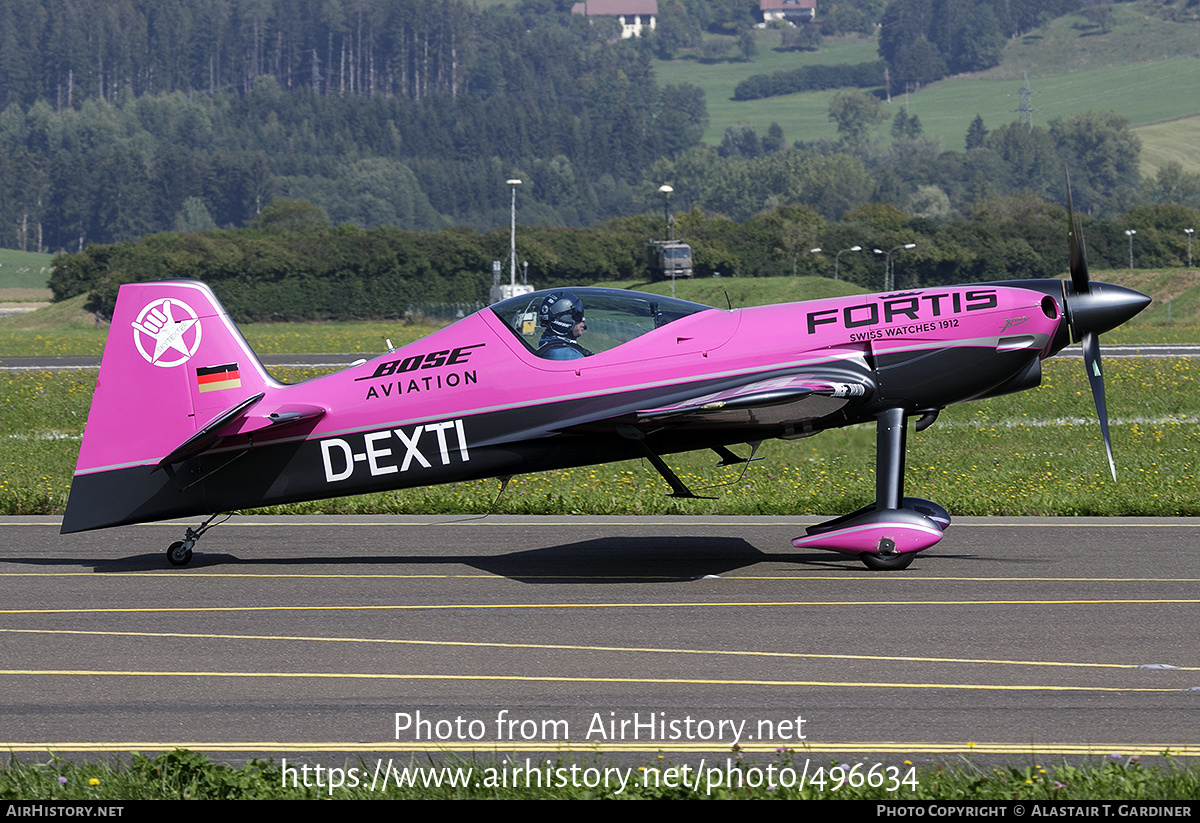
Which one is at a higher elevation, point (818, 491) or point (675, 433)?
point (675, 433)

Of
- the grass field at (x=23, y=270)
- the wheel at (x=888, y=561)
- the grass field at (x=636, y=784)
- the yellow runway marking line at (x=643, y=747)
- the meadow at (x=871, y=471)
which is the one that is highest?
the grass field at (x=636, y=784)

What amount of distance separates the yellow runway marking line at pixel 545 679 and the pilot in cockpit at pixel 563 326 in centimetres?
374

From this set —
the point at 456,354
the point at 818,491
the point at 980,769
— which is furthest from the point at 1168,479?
the point at 980,769

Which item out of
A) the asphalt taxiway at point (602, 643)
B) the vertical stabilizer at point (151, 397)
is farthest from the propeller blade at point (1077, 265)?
the vertical stabilizer at point (151, 397)

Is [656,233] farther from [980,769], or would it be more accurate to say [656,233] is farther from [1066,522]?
[980,769]

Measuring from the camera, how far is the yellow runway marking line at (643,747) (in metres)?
6.57

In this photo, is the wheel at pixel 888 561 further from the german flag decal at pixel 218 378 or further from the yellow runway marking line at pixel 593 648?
the german flag decal at pixel 218 378

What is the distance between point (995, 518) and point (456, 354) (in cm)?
615

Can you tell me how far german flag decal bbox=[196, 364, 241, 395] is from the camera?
11.4 meters

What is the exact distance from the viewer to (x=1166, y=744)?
6.67 metres

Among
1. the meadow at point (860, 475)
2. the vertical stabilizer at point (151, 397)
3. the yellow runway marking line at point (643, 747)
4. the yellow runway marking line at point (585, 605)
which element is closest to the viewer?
the yellow runway marking line at point (643, 747)

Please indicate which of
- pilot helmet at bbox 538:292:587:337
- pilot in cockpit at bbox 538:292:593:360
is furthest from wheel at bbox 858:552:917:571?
pilot helmet at bbox 538:292:587:337

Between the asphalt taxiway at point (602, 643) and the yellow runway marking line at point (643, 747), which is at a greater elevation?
the yellow runway marking line at point (643, 747)
